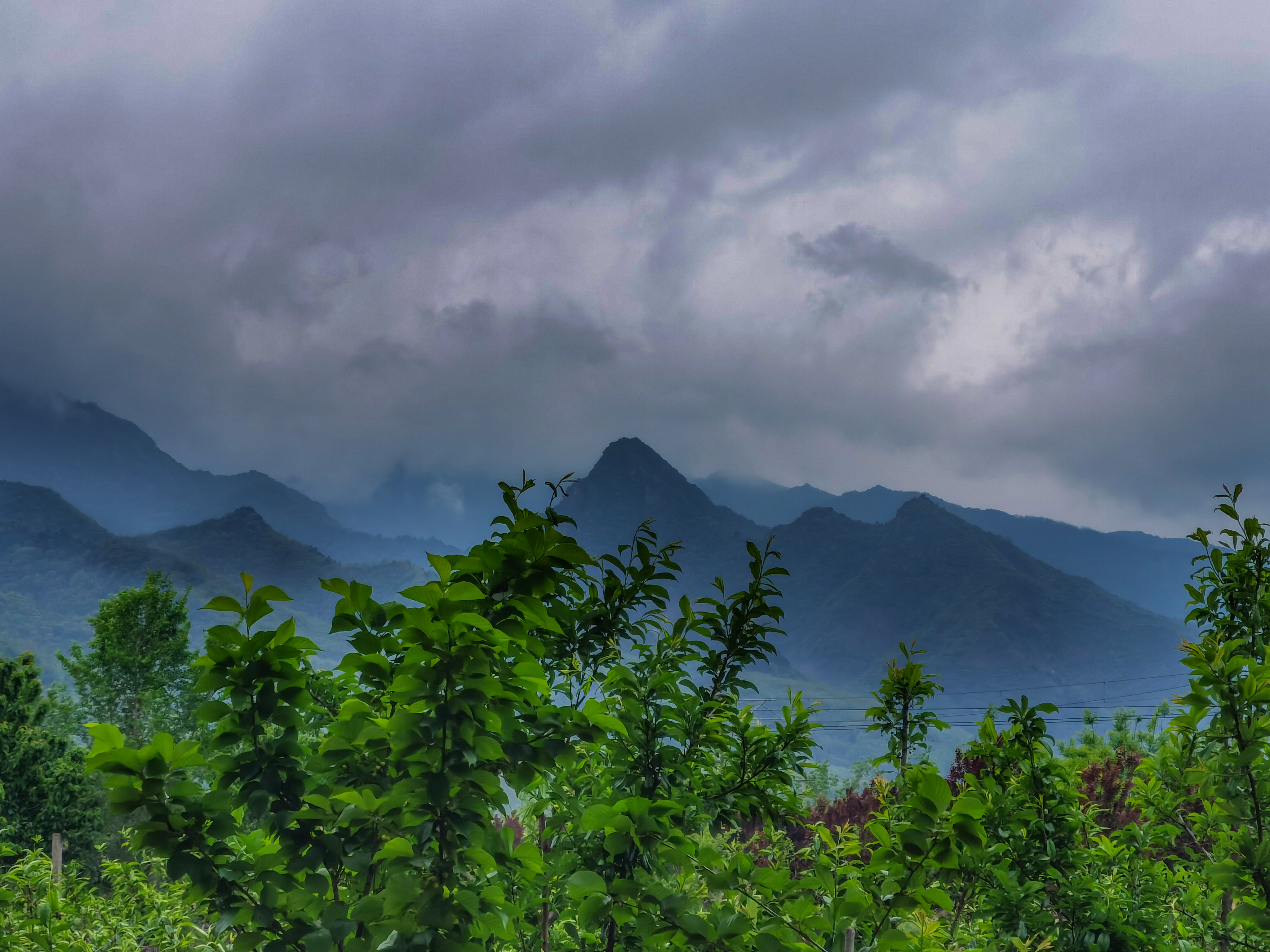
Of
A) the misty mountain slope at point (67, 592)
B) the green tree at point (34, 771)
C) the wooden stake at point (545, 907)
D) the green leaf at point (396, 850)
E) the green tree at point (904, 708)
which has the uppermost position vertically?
the misty mountain slope at point (67, 592)

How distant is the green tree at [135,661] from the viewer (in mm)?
24359

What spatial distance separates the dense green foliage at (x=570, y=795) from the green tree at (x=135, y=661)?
2478 centimetres

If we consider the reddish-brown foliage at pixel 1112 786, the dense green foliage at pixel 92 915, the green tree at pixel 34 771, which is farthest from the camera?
the green tree at pixel 34 771

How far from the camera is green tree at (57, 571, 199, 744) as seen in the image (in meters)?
24.4

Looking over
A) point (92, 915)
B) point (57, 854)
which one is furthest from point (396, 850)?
point (57, 854)

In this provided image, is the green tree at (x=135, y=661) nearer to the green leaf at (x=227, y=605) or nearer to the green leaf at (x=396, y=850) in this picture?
the green leaf at (x=227, y=605)

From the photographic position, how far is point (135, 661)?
24.6 meters

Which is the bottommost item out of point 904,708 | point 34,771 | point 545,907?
point 34,771

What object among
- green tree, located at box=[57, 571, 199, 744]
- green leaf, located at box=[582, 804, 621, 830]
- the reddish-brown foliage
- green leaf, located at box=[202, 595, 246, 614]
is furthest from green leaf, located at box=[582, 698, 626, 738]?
green tree, located at box=[57, 571, 199, 744]

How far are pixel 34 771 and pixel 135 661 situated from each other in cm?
934

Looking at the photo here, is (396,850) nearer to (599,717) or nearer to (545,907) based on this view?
(599,717)

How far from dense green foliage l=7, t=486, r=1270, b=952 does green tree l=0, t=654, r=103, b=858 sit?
15.6m

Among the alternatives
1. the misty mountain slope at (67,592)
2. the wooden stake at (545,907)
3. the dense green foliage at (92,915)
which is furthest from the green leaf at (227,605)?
the misty mountain slope at (67,592)

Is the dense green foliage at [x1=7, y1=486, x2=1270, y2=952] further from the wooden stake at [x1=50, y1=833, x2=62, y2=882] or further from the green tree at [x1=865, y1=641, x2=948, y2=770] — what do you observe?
the wooden stake at [x1=50, y1=833, x2=62, y2=882]
